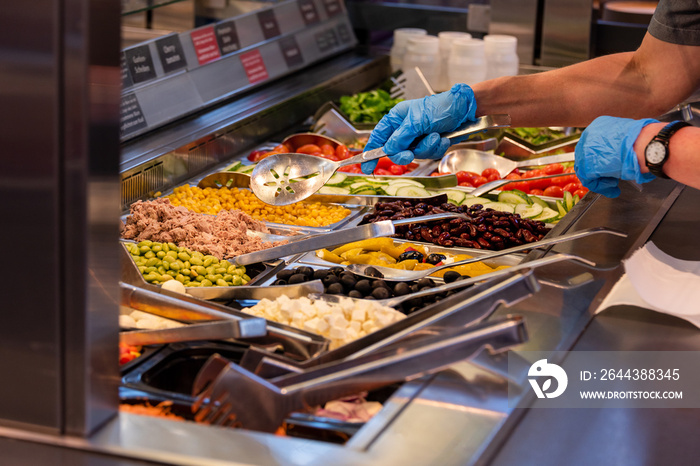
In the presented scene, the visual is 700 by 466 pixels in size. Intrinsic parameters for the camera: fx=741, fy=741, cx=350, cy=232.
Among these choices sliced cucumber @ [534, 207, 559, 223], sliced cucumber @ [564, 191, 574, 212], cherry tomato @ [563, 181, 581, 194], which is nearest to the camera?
sliced cucumber @ [534, 207, 559, 223]

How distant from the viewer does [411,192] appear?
2697mm

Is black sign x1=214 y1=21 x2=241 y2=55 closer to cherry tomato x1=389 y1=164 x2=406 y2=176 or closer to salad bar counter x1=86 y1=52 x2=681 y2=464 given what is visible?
salad bar counter x1=86 y1=52 x2=681 y2=464

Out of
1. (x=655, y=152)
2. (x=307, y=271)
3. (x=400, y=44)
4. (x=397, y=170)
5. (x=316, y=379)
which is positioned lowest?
(x=397, y=170)

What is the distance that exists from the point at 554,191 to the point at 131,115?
159cm

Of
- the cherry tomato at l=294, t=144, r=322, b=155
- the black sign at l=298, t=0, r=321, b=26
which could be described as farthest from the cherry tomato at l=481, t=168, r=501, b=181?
the black sign at l=298, t=0, r=321, b=26

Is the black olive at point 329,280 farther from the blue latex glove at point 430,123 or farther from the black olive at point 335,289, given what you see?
the blue latex glove at point 430,123

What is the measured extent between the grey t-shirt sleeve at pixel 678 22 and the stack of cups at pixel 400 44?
6.50ft

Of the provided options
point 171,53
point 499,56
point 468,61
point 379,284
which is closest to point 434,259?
point 379,284

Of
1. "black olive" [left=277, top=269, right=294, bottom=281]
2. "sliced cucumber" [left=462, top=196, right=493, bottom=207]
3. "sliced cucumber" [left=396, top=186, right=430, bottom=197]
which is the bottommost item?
"sliced cucumber" [left=462, top=196, right=493, bottom=207]

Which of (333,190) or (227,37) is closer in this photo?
(333,190)

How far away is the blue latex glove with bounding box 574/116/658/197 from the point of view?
186 centimetres

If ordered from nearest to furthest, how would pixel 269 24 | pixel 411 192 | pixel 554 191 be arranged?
pixel 411 192 < pixel 554 191 < pixel 269 24

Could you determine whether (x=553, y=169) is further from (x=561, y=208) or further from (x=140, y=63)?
(x=140, y=63)

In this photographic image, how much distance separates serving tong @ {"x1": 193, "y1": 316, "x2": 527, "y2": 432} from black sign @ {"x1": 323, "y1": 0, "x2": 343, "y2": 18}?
3436mm
